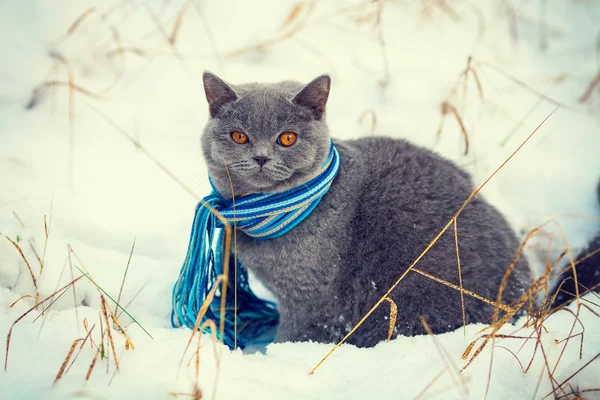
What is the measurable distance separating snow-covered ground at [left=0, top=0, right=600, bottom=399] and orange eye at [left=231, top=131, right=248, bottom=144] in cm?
33

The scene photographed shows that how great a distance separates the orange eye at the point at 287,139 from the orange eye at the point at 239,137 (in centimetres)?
12

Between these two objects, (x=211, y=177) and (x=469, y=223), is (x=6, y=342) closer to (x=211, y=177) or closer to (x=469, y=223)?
(x=211, y=177)

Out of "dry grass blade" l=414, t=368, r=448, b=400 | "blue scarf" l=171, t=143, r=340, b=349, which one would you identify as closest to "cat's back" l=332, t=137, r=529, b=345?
"blue scarf" l=171, t=143, r=340, b=349

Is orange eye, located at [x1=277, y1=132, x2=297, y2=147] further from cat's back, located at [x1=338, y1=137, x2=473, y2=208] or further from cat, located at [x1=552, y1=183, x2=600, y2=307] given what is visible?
cat, located at [x1=552, y1=183, x2=600, y2=307]

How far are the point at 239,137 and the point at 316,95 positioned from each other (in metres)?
0.31

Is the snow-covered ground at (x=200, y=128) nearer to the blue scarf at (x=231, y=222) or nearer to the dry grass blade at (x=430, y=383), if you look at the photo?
the dry grass blade at (x=430, y=383)

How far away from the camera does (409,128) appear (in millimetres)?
2633

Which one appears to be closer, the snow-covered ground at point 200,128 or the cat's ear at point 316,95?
the snow-covered ground at point 200,128

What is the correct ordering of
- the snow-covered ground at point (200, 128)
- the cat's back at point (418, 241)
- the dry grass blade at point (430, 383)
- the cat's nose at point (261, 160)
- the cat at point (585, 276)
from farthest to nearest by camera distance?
the cat at point (585, 276) → the cat's back at point (418, 241) → the cat's nose at point (261, 160) → the snow-covered ground at point (200, 128) → the dry grass blade at point (430, 383)

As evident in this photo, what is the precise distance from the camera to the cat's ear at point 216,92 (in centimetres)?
155

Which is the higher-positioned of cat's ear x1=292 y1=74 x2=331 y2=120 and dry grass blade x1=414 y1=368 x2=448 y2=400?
cat's ear x1=292 y1=74 x2=331 y2=120

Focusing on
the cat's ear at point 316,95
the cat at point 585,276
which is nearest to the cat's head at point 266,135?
the cat's ear at point 316,95

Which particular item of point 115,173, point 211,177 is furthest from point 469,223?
point 115,173

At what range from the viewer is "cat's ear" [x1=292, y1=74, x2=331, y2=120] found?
153cm
